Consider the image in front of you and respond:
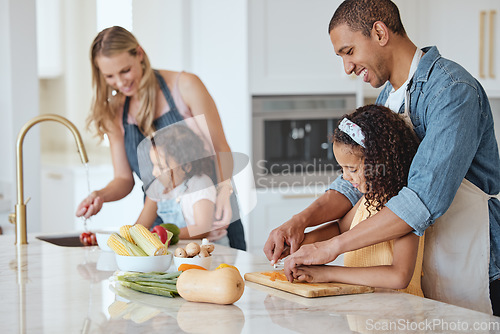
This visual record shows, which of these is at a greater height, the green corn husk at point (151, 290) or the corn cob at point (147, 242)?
the corn cob at point (147, 242)

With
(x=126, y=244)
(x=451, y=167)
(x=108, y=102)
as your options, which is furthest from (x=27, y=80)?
(x=451, y=167)

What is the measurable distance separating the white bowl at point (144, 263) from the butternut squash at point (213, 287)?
0.24 metres

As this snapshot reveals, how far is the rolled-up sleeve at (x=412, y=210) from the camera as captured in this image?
4.59ft

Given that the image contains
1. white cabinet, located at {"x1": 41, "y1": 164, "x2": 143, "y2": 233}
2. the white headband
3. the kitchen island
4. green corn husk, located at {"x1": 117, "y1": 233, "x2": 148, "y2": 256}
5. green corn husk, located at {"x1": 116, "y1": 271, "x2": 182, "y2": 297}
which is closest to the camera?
the kitchen island

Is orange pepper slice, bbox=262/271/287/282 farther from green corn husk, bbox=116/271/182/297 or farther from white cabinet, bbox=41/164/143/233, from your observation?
white cabinet, bbox=41/164/143/233

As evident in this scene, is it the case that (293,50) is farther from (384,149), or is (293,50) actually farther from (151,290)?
(151,290)

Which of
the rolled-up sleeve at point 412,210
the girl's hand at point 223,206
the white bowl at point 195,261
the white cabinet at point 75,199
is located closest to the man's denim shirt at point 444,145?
the rolled-up sleeve at point 412,210

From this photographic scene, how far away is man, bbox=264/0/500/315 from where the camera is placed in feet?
4.63

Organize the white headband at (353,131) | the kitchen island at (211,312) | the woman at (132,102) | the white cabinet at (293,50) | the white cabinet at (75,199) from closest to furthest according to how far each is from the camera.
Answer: the kitchen island at (211,312) → the white headband at (353,131) → the woman at (132,102) → the white cabinet at (293,50) → the white cabinet at (75,199)

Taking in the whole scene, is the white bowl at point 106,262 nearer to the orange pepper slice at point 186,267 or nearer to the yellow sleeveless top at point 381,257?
the orange pepper slice at point 186,267

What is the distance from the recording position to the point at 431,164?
4.62 ft

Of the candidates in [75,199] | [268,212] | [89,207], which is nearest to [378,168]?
[89,207]

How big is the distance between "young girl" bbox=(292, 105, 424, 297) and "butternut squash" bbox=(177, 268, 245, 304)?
18 centimetres

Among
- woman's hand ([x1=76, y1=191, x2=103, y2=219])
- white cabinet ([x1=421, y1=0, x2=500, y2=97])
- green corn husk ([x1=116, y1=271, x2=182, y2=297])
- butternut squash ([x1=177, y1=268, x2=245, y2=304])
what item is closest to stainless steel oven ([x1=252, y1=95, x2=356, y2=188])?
white cabinet ([x1=421, y1=0, x2=500, y2=97])
